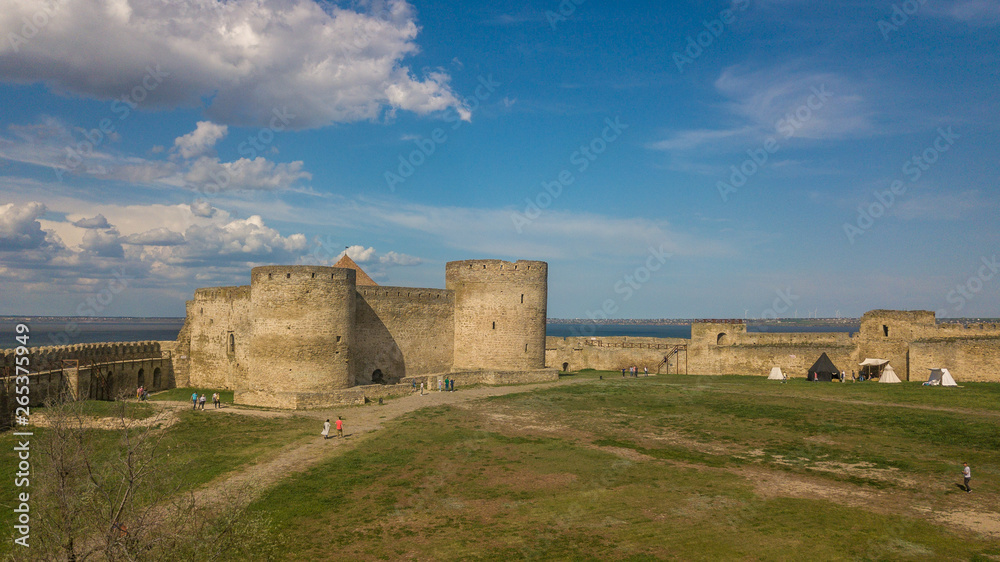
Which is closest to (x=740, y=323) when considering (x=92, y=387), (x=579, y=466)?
(x=579, y=466)

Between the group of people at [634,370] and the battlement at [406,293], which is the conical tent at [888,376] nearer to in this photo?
the group of people at [634,370]

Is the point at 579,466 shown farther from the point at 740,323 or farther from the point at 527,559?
the point at 740,323

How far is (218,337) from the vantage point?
33312 mm

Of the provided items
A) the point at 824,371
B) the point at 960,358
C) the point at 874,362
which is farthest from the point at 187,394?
the point at 960,358

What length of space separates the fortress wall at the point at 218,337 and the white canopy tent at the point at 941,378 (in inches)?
1470

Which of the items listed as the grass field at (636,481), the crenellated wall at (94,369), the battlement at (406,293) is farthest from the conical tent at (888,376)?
the crenellated wall at (94,369)

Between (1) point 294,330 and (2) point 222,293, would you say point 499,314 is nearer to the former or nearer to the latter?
(1) point 294,330

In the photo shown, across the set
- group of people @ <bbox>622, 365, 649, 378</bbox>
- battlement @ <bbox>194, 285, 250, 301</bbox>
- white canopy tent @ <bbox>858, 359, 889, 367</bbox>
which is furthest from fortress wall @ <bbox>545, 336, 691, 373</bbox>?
battlement @ <bbox>194, 285, 250, 301</bbox>

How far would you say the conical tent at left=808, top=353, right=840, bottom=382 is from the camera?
110 ft

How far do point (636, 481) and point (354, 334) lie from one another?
59.7 ft

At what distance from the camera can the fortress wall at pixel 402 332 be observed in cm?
3183

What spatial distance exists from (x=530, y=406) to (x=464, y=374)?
25.3ft

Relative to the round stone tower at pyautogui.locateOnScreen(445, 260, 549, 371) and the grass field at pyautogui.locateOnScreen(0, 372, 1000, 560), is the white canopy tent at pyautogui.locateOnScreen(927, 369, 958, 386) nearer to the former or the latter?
the grass field at pyautogui.locateOnScreen(0, 372, 1000, 560)

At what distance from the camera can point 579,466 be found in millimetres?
16438
